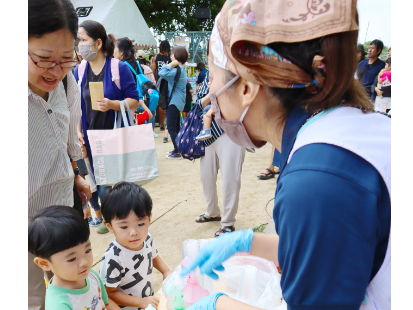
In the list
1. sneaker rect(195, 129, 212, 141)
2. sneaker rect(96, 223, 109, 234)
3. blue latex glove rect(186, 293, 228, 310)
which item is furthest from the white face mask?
blue latex glove rect(186, 293, 228, 310)

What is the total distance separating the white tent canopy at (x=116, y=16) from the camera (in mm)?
8789

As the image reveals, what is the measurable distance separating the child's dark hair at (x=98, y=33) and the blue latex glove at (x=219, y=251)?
87.2 inches

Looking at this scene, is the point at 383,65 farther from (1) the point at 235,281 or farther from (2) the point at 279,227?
(2) the point at 279,227

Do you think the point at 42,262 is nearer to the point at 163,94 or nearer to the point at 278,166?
the point at 278,166

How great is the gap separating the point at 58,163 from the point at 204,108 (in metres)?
1.71

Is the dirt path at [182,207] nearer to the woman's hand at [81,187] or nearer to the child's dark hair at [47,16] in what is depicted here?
the woman's hand at [81,187]

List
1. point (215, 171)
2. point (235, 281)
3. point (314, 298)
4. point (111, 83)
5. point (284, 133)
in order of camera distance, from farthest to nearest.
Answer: point (215, 171)
point (111, 83)
point (235, 281)
point (284, 133)
point (314, 298)

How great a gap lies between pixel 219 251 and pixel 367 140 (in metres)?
0.70

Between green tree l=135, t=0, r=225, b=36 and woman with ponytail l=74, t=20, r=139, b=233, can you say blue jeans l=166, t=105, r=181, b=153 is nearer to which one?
woman with ponytail l=74, t=20, r=139, b=233

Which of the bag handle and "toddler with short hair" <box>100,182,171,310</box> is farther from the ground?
the bag handle

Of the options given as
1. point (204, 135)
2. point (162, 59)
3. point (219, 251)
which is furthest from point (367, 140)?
point (162, 59)

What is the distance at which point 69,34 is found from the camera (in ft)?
4.16

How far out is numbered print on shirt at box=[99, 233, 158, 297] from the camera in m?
1.72

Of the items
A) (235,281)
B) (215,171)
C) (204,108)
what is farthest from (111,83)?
(235,281)
